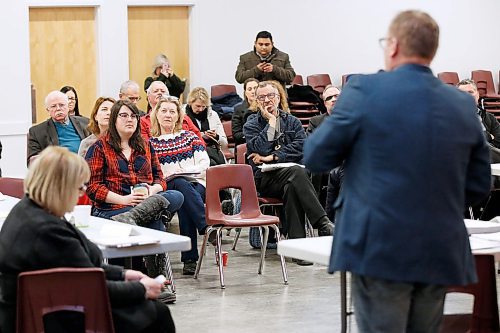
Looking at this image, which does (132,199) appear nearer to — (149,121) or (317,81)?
(149,121)

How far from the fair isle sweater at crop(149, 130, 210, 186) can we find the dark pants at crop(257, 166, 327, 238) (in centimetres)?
54

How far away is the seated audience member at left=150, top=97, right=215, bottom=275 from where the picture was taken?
664 cm

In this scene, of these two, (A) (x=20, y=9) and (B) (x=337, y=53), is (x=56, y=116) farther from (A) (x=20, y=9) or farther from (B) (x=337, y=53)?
(B) (x=337, y=53)

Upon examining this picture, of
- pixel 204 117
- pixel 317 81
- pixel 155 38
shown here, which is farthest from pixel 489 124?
pixel 155 38

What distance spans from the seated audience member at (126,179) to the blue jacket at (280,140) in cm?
120

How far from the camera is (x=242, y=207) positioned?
664cm

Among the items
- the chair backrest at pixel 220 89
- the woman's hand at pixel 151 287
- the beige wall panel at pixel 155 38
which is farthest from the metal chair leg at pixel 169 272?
the chair backrest at pixel 220 89

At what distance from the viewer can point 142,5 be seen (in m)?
12.0

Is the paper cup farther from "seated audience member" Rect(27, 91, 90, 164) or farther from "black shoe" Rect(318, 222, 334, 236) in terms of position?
"seated audience member" Rect(27, 91, 90, 164)

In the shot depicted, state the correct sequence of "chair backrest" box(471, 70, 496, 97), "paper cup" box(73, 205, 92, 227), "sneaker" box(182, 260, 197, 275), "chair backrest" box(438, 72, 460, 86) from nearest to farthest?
"paper cup" box(73, 205, 92, 227) < "sneaker" box(182, 260, 197, 275) < "chair backrest" box(438, 72, 460, 86) < "chair backrest" box(471, 70, 496, 97)

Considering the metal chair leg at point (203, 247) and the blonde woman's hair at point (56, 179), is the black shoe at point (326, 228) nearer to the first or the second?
the metal chair leg at point (203, 247)

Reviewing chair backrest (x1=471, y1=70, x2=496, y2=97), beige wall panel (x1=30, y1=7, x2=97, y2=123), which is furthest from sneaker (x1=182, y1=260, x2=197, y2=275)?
chair backrest (x1=471, y1=70, x2=496, y2=97)

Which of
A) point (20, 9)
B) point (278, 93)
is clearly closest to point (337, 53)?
point (20, 9)

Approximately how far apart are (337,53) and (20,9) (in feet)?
14.8
